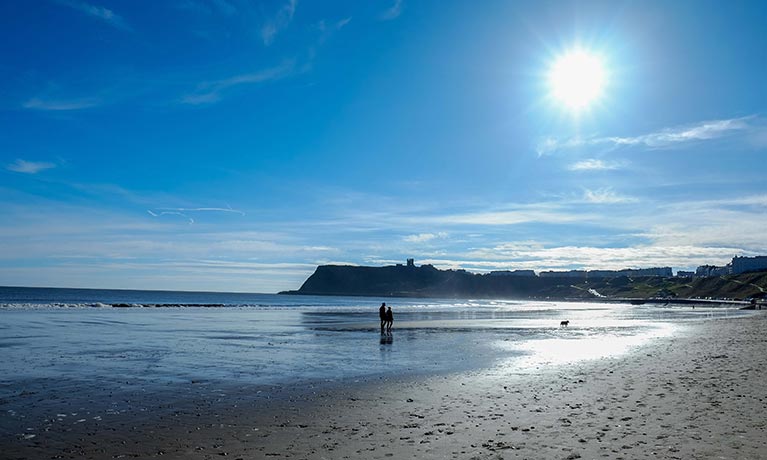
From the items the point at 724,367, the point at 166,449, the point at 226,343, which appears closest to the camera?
the point at 166,449

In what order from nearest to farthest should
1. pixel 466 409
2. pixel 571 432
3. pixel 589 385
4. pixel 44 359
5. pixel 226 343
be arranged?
pixel 571 432 → pixel 466 409 → pixel 589 385 → pixel 44 359 → pixel 226 343

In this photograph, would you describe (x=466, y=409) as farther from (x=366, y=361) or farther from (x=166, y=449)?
(x=366, y=361)

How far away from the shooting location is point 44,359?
2180 centimetres

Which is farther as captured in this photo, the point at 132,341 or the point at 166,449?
the point at 132,341

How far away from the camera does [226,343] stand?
99.3 ft

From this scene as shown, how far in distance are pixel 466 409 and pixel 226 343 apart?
2052 centimetres

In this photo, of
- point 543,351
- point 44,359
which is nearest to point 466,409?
point 543,351

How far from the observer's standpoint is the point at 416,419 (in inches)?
471

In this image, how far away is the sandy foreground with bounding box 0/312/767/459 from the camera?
946cm

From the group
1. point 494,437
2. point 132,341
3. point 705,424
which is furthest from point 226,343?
point 705,424

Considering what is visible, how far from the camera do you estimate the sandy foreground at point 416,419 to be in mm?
9461

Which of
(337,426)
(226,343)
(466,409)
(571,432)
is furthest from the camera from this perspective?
(226,343)

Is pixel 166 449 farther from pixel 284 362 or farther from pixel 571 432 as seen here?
pixel 284 362

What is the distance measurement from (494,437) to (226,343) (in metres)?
22.9
